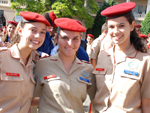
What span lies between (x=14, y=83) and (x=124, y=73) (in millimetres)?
1321

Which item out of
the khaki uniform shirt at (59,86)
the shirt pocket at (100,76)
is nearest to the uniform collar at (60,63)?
the khaki uniform shirt at (59,86)

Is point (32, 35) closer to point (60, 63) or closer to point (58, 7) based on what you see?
point (60, 63)

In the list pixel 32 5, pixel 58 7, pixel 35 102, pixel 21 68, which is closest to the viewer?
pixel 21 68

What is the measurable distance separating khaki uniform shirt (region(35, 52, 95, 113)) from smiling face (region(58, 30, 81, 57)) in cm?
18

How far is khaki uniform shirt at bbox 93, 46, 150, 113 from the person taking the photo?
1.81 m

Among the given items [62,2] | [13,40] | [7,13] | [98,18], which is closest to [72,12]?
[62,2]

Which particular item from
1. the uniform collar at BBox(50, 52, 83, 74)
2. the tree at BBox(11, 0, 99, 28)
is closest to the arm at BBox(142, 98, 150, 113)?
the uniform collar at BBox(50, 52, 83, 74)

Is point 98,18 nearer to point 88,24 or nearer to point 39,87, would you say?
point 88,24

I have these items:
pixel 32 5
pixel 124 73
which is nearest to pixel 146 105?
pixel 124 73

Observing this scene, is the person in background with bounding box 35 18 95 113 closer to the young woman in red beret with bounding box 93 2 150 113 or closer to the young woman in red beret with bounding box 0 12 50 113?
the young woman in red beret with bounding box 0 12 50 113

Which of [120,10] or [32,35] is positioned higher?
[120,10]

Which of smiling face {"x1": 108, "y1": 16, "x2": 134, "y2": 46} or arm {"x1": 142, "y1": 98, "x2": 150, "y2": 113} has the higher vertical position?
smiling face {"x1": 108, "y1": 16, "x2": 134, "y2": 46}

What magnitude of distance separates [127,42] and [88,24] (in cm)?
1668

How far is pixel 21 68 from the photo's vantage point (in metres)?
1.90
